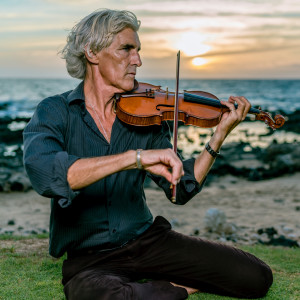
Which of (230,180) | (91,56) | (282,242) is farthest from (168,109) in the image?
(230,180)

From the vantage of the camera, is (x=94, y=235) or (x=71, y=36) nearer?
(x=94, y=235)

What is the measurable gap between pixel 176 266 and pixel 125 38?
166cm

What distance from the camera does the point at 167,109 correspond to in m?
3.48

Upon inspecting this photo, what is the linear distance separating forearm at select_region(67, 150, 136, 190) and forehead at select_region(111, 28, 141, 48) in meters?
1.13

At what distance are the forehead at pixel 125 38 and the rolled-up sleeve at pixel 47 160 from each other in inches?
29.8

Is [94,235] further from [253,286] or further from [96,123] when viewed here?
[253,286]

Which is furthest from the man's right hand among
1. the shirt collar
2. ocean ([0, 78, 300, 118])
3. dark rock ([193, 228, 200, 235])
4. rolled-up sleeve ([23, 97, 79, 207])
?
ocean ([0, 78, 300, 118])

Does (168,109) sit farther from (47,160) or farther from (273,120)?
(47,160)

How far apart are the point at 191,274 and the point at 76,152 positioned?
1.19 m

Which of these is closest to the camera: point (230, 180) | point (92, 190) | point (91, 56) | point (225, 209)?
point (92, 190)

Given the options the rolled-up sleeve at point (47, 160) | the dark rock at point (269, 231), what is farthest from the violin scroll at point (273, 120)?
the dark rock at point (269, 231)

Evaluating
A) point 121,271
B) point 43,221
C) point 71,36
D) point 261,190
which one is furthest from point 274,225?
point 71,36

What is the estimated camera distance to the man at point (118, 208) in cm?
318

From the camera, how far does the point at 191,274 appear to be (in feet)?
11.1
